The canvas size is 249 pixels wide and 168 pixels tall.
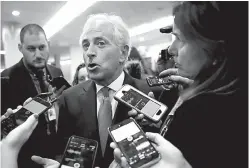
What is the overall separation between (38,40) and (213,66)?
74cm

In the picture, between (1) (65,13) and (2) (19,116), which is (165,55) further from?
(1) (65,13)

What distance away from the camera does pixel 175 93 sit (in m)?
0.81

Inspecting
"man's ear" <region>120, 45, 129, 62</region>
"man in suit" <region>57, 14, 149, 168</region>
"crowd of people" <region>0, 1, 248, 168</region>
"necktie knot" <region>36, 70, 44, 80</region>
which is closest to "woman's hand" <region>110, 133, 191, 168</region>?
"crowd of people" <region>0, 1, 248, 168</region>

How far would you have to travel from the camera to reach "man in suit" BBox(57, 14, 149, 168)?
0.82 m

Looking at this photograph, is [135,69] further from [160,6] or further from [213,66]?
[160,6]

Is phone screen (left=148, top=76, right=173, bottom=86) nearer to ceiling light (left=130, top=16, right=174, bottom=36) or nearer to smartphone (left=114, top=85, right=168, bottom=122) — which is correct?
smartphone (left=114, top=85, right=168, bottom=122)

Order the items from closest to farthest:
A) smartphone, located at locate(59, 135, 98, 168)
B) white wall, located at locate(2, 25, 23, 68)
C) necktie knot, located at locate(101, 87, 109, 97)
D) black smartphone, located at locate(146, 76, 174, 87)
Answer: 1. smartphone, located at locate(59, 135, 98, 168)
2. black smartphone, located at locate(146, 76, 174, 87)
3. necktie knot, located at locate(101, 87, 109, 97)
4. white wall, located at locate(2, 25, 23, 68)

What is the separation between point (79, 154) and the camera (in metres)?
0.66

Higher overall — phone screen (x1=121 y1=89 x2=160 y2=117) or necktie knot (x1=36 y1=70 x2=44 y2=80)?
necktie knot (x1=36 y1=70 x2=44 y2=80)

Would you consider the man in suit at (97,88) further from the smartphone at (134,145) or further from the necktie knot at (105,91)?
the smartphone at (134,145)

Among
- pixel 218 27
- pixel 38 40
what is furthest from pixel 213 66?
pixel 38 40

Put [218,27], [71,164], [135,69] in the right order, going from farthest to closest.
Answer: [135,69] → [71,164] → [218,27]

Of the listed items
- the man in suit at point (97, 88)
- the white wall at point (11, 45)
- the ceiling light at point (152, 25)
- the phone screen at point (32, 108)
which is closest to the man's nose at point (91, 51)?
the man in suit at point (97, 88)

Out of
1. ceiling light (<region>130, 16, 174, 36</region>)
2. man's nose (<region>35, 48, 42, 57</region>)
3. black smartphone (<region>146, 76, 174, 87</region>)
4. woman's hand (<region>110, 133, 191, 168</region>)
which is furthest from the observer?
ceiling light (<region>130, 16, 174, 36</region>)
